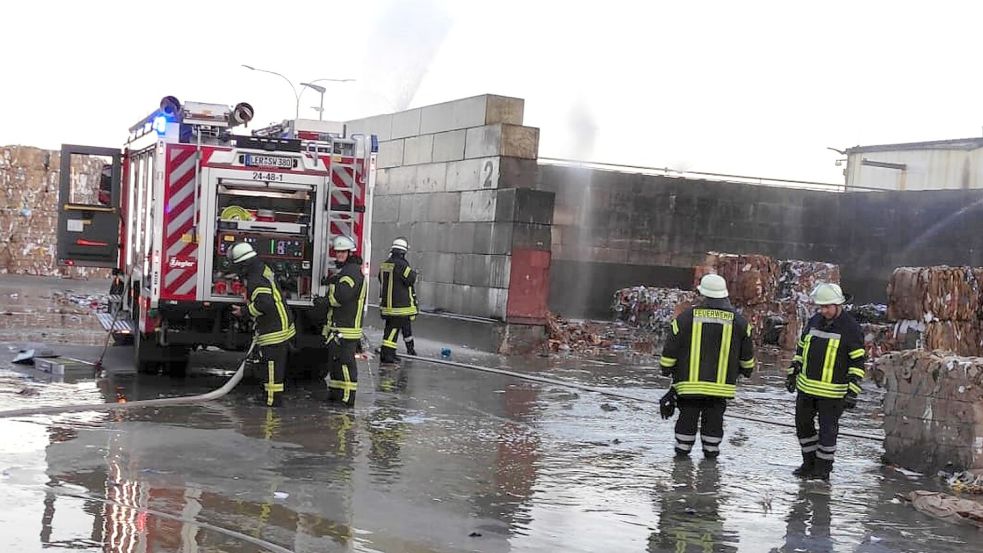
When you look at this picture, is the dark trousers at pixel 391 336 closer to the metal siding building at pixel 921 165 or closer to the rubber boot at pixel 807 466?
the rubber boot at pixel 807 466

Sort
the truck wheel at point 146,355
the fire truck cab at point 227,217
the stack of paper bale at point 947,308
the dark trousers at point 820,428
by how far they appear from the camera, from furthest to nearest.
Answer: the stack of paper bale at point 947,308, the truck wheel at point 146,355, the fire truck cab at point 227,217, the dark trousers at point 820,428

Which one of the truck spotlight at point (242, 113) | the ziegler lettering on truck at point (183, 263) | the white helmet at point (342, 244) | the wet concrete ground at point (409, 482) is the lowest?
the wet concrete ground at point (409, 482)

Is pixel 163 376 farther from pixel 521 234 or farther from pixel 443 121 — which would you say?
pixel 443 121

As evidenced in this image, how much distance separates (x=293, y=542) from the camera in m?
5.97

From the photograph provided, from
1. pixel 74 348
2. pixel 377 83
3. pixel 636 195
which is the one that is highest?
pixel 377 83

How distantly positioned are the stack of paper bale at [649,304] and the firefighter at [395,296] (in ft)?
25.8

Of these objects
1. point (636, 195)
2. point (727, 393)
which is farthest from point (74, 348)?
point (636, 195)

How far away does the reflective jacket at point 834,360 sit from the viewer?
8828 mm

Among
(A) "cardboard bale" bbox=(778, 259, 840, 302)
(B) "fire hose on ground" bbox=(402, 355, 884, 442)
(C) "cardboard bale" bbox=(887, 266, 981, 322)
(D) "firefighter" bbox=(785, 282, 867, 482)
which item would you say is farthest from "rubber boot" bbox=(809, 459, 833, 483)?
(A) "cardboard bale" bbox=(778, 259, 840, 302)

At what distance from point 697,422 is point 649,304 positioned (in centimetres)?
1363

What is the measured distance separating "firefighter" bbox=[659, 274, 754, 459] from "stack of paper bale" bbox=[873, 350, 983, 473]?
1.32m

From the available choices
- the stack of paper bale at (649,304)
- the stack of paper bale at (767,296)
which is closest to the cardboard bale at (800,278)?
the stack of paper bale at (767,296)

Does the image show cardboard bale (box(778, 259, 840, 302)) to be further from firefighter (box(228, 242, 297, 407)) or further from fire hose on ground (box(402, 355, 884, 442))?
firefighter (box(228, 242, 297, 407))

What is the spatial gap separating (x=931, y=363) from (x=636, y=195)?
608 inches
